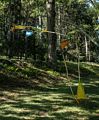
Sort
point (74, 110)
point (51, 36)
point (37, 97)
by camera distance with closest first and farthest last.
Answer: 1. point (74, 110)
2. point (37, 97)
3. point (51, 36)

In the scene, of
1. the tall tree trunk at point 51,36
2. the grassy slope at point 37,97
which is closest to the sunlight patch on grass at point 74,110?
the grassy slope at point 37,97

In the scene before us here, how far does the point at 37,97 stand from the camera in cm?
1266

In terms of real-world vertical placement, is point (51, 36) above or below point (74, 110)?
above

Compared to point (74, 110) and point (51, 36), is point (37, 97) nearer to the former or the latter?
point (74, 110)

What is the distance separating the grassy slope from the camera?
32.7 feet

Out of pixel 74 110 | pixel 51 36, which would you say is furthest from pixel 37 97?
pixel 51 36

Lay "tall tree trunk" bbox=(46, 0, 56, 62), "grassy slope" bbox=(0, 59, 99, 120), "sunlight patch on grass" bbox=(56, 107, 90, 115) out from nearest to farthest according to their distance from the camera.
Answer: "grassy slope" bbox=(0, 59, 99, 120), "sunlight patch on grass" bbox=(56, 107, 90, 115), "tall tree trunk" bbox=(46, 0, 56, 62)

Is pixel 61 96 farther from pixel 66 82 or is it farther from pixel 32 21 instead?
pixel 32 21

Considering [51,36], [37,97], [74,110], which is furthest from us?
[51,36]

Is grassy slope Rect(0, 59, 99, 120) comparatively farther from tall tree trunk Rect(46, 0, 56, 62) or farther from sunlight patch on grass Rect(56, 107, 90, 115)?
tall tree trunk Rect(46, 0, 56, 62)

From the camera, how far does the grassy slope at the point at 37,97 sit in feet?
32.7

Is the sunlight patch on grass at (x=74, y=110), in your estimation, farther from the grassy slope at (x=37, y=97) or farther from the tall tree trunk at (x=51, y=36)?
the tall tree trunk at (x=51, y=36)

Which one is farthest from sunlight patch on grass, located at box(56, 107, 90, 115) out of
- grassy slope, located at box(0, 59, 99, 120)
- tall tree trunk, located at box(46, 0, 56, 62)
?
tall tree trunk, located at box(46, 0, 56, 62)

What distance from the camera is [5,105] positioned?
434 inches
